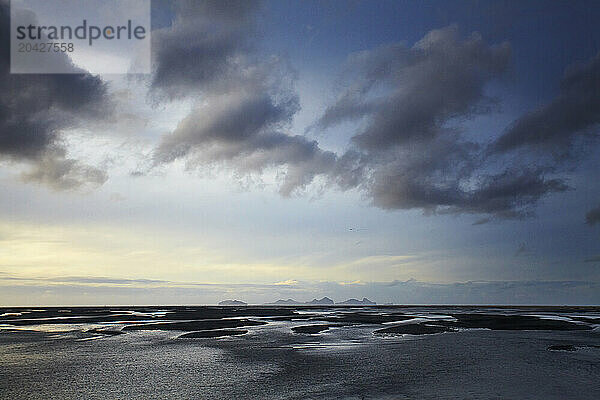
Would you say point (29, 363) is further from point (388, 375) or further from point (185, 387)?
point (388, 375)

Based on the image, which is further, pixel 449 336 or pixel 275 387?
pixel 449 336

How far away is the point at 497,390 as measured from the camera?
19844 mm

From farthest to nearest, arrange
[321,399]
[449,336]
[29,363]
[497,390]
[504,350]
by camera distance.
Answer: [449,336] < [504,350] < [29,363] < [497,390] < [321,399]

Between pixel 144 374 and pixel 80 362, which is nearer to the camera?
pixel 144 374

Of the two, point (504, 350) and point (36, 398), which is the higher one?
point (36, 398)

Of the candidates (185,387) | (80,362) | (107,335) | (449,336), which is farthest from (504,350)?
(107,335)

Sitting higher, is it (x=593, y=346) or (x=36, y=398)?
(x=36, y=398)

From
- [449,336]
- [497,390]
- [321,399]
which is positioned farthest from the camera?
[449,336]

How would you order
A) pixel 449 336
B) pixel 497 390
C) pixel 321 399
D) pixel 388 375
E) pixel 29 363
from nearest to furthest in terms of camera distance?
pixel 321 399 → pixel 497 390 → pixel 388 375 → pixel 29 363 → pixel 449 336

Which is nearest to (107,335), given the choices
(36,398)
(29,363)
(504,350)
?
(29,363)

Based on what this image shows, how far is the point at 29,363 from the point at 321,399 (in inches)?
785

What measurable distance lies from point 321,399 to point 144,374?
1077 centimetres

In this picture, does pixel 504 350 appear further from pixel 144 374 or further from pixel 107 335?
pixel 107 335

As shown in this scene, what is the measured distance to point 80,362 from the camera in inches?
1094
